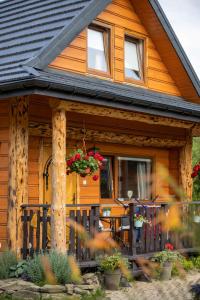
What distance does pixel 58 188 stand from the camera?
8578 millimetres

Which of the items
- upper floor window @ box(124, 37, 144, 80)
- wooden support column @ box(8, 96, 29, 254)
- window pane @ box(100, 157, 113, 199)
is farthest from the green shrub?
upper floor window @ box(124, 37, 144, 80)

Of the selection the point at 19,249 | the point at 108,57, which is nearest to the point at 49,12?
the point at 108,57

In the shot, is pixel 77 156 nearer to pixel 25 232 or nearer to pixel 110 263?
pixel 25 232

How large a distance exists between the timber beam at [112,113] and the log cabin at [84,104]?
0.02 metres

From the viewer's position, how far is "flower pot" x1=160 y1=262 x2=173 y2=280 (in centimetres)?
969

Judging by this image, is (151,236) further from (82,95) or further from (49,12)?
(49,12)

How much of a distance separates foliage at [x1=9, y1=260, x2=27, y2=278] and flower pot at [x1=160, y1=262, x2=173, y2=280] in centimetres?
277

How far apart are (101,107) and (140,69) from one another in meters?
2.99

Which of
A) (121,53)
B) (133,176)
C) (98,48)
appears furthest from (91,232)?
(133,176)

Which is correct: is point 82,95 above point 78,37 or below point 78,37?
below

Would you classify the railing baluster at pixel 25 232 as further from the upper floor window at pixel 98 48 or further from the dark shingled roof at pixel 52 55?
the upper floor window at pixel 98 48

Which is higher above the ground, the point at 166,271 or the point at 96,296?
the point at 166,271

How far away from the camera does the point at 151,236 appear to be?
10586 millimetres

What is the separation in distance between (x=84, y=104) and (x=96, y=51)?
2326mm
